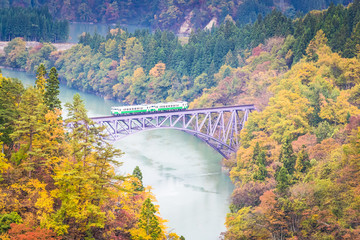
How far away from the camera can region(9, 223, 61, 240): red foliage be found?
4316cm

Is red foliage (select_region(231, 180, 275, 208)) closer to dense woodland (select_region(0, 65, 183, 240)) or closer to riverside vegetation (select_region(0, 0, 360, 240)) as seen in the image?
riverside vegetation (select_region(0, 0, 360, 240))

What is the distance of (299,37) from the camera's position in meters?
98.2

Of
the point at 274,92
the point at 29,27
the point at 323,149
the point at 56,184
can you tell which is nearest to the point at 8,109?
the point at 56,184

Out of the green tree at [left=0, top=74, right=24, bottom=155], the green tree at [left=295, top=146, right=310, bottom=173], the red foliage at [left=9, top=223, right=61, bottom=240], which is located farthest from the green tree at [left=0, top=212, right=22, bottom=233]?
the green tree at [left=295, top=146, right=310, bottom=173]

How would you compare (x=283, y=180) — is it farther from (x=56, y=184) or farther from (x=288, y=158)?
(x=56, y=184)

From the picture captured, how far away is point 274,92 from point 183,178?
18.3 metres

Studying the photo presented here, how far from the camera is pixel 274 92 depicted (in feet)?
279

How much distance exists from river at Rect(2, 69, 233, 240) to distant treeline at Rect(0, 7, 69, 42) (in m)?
70.9

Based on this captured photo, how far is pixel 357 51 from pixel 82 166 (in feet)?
176

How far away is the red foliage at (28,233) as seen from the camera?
142ft

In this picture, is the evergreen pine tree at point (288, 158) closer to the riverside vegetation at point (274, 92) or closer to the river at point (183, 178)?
the riverside vegetation at point (274, 92)

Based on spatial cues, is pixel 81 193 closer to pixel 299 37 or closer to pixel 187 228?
pixel 187 228

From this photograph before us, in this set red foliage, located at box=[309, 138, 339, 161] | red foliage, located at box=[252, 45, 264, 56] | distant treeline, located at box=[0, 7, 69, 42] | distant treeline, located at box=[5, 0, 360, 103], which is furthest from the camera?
distant treeline, located at box=[0, 7, 69, 42]

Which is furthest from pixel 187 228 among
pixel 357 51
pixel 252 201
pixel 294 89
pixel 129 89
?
pixel 129 89
